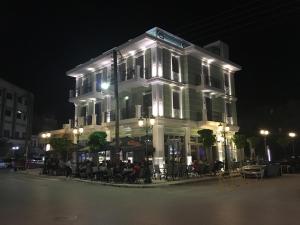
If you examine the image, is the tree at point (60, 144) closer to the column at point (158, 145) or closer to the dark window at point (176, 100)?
the column at point (158, 145)

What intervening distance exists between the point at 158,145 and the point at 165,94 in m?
4.83

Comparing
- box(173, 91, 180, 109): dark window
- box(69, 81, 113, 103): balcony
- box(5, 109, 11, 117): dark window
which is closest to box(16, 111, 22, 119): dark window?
box(5, 109, 11, 117): dark window

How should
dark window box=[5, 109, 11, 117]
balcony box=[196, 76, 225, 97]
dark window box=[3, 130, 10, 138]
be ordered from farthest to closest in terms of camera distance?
dark window box=[5, 109, 11, 117] < dark window box=[3, 130, 10, 138] < balcony box=[196, 76, 225, 97]

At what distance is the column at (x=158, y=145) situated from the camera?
28.0m

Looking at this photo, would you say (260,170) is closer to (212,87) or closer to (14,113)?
(212,87)

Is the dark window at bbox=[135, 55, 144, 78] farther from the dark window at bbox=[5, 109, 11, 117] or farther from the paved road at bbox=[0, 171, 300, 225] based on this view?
the dark window at bbox=[5, 109, 11, 117]

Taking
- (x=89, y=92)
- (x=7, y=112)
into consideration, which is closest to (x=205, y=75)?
(x=89, y=92)

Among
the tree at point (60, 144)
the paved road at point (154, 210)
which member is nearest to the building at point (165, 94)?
the tree at point (60, 144)

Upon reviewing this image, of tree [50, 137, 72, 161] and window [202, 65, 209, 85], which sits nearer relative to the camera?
tree [50, 137, 72, 161]

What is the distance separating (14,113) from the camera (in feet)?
215

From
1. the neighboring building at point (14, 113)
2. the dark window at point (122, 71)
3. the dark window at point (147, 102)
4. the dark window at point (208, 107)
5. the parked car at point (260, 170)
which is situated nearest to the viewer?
the parked car at point (260, 170)

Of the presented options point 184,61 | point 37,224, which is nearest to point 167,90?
point 184,61

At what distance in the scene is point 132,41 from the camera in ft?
97.4

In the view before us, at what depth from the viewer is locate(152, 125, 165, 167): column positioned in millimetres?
27956
